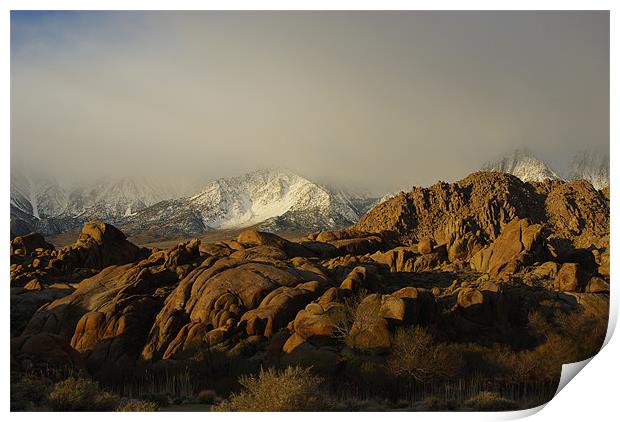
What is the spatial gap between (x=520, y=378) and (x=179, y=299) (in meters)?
13.4

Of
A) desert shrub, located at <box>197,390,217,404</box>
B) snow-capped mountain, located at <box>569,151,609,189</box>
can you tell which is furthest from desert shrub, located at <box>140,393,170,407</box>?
snow-capped mountain, located at <box>569,151,609,189</box>

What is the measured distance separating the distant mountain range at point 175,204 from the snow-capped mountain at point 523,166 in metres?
7.79

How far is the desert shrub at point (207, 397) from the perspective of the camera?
20620 mm

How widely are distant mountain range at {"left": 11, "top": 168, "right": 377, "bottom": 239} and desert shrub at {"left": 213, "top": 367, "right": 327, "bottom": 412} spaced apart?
1083cm

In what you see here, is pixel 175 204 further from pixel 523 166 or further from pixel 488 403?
pixel 523 166

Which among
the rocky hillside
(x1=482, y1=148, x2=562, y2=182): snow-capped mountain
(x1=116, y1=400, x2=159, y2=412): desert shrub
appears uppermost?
(x1=482, y1=148, x2=562, y2=182): snow-capped mountain

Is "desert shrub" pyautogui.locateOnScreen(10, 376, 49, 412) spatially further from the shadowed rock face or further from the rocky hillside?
the rocky hillside

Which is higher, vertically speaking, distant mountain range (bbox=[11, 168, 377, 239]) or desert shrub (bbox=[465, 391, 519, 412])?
distant mountain range (bbox=[11, 168, 377, 239])

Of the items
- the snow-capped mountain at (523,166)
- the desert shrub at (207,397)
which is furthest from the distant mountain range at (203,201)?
the desert shrub at (207,397)

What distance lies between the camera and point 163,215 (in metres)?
31.6

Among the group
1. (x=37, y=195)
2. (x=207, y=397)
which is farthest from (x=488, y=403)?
(x=37, y=195)

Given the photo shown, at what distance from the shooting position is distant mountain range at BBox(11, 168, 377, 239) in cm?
2798
